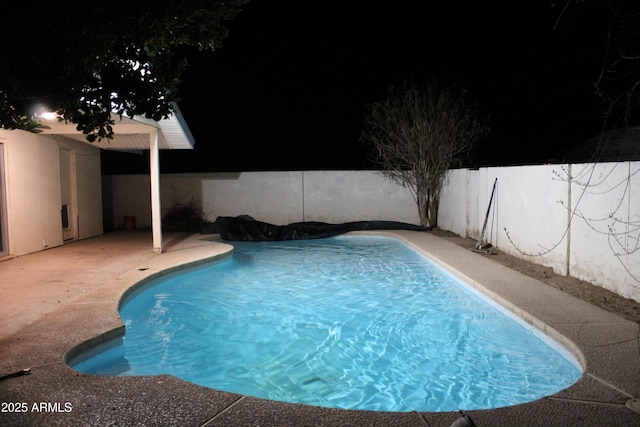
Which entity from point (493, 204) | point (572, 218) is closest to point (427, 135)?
point (493, 204)

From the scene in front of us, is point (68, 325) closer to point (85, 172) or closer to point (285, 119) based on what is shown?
point (85, 172)

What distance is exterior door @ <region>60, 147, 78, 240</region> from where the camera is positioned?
38.2 feet

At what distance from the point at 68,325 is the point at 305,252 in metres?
7.52

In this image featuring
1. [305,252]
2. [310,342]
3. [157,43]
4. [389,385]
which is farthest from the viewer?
[305,252]

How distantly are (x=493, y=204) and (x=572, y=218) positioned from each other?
135 inches

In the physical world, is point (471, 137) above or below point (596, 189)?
above

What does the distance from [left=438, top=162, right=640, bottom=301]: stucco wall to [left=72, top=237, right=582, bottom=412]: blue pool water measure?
1.62 m

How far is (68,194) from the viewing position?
12.0 meters

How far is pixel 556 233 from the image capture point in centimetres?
787

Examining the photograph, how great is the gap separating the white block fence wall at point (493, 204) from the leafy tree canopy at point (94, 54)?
5.42 meters

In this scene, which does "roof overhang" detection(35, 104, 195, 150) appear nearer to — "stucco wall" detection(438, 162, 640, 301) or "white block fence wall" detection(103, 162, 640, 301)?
"white block fence wall" detection(103, 162, 640, 301)

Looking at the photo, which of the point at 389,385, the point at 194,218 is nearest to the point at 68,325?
the point at 389,385

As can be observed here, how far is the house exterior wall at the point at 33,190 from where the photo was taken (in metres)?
9.55

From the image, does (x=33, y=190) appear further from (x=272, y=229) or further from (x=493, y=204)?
(x=493, y=204)
